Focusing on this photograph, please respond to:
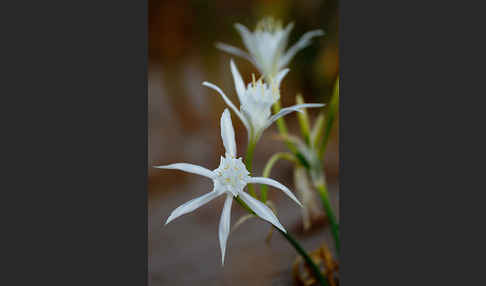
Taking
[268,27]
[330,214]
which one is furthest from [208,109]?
[330,214]

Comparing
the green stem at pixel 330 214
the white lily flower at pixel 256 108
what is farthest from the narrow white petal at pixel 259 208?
the green stem at pixel 330 214

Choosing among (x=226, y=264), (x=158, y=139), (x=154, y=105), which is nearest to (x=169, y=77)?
(x=154, y=105)

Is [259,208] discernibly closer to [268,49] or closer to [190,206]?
[190,206]

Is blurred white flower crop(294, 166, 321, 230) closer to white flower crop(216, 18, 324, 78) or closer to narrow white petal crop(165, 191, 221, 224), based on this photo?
white flower crop(216, 18, 324, 78)

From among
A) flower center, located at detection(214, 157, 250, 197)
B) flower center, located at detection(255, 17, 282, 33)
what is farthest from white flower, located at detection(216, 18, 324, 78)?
flower center, located at detection(214, 157, 250, 197)

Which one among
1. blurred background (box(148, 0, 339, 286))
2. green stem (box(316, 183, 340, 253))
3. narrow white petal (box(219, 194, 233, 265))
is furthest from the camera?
blurred background (box(148, 0, 339, 286))

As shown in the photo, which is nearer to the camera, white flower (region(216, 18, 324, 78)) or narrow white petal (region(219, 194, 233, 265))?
narrow white petal (region(219, 194, 233, 265))
